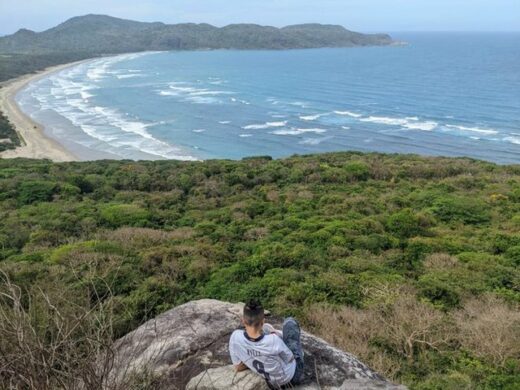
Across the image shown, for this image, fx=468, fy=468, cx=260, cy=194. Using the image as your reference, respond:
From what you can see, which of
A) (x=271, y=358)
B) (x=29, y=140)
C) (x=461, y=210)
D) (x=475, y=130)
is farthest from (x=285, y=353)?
(x=475, y=130)

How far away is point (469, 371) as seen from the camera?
8016 mm

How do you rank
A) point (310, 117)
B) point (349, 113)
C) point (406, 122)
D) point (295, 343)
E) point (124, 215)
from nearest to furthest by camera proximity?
point (295, 343) → point (124, 215) → point (406, 122) → point (310, 117) → point (349, 113)

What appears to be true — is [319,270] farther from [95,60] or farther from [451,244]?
[95,60]

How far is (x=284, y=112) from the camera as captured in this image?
7206 cm

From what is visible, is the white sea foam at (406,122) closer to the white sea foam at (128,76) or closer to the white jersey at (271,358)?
the white jersey at (271,358)

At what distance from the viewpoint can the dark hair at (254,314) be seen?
5.53m

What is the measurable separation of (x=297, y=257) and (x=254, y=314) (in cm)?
871

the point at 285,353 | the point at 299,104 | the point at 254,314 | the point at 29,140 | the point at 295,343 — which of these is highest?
the point at 254,314

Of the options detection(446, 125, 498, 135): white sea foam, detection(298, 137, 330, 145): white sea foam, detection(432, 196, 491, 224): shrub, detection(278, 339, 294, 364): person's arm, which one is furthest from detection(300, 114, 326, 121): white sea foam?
detection(278, 339, 294, 364): person's arm

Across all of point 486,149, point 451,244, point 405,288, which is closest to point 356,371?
point 405,288

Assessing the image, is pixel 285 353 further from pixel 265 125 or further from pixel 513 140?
pixel 265 125

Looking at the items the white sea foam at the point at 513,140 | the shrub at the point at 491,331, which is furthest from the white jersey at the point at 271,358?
the white sea foam at the point at 513,140

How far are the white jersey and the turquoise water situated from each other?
44.5 meters

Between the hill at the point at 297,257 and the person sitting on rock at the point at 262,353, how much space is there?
5.37 feet
